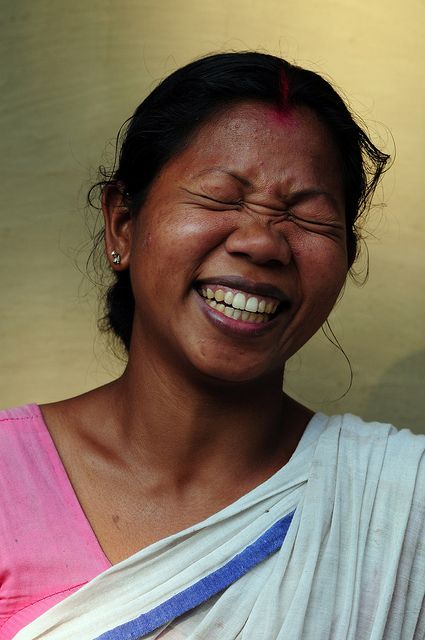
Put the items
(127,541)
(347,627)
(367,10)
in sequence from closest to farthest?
(347,627) < (127,541) < (367,10)

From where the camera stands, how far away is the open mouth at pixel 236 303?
246cm

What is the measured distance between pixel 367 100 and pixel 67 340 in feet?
3.80

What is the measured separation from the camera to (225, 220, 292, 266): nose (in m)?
2.44

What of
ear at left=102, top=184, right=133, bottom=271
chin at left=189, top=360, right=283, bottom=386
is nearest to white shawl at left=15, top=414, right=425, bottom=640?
chin at left=189, top=360, right=283, bottom=386

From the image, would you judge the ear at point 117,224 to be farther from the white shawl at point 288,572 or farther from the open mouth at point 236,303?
the white shawl at point 288,572

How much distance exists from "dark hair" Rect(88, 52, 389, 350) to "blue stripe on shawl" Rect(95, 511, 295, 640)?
0.71 m

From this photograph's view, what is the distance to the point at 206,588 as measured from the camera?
2.46 m

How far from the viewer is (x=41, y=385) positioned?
154 inches

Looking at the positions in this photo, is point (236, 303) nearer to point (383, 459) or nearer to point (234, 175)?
point (234, 175)

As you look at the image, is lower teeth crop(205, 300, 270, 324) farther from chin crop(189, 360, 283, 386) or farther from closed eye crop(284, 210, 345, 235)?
closed eye crop(284, 210, 345, 235)

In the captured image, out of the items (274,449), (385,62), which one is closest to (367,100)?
(385,62)

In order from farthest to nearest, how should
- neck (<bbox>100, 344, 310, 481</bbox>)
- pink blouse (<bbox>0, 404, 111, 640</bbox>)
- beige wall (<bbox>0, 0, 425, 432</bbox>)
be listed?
beige wall (<bbox>0, 0, 425, 432</bbox>)
neck (<bbox>100, 344, 310, 481</bbox>)
pink blouse (<bbox>0, 404, 111, 640</bbox>)

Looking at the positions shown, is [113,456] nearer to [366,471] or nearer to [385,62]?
[366,471]

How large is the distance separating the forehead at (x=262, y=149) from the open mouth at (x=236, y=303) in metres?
0.22
